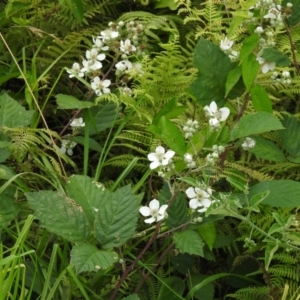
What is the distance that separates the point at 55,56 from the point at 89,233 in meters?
0.88

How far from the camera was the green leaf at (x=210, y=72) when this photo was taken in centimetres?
152

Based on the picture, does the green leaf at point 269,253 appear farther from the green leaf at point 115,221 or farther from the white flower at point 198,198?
the green leaf at point 115,221

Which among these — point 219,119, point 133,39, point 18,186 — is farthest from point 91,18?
point 219,119

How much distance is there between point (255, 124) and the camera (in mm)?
1351

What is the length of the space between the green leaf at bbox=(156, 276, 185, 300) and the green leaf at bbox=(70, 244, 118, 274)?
0.29 m

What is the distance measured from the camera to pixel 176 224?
1.45 meters

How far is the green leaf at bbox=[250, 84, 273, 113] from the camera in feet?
4.81

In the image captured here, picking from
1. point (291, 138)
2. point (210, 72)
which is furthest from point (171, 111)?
point (291, 138)

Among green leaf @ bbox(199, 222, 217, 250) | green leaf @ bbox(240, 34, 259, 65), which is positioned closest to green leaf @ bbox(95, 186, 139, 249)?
green leaf @ bbox(199, 222, 217, 250)

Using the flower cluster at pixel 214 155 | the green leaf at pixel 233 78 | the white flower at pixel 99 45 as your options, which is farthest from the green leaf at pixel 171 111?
the white flower at pixel 99 45

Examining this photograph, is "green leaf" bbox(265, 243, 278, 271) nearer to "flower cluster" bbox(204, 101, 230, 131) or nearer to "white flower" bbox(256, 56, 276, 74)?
"flower cluster" bbox(204, 101, 230, 131)

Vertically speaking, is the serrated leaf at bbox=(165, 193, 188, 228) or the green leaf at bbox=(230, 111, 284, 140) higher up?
the green leaf at bbox=(230, 111, 284, 140)

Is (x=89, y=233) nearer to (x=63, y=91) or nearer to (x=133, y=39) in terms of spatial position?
(x=133, y=39)

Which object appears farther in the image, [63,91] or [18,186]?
[63,91]
